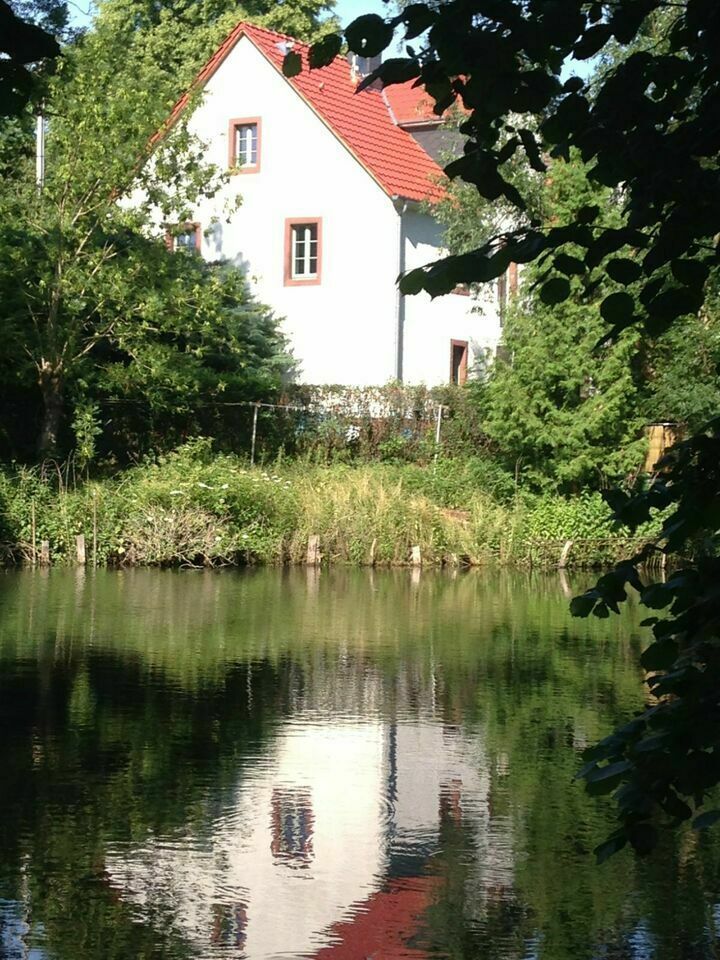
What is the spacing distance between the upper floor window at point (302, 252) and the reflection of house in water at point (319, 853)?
3135 cm

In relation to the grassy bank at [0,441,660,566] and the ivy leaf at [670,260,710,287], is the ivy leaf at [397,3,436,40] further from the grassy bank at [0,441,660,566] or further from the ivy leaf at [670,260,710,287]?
the grassy bank at [0,441,660,566]

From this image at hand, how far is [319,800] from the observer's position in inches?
375

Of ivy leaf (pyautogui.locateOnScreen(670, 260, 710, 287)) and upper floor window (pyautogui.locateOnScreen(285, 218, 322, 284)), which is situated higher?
upper floor window (pyautogui.locateOnScreen(285, 218, 322, 284))

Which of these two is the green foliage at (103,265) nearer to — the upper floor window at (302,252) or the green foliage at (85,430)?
the green foliage at (85,430)

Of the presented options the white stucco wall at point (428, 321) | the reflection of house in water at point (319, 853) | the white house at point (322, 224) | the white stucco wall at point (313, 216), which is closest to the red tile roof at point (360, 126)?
the white house at point (322, 224)

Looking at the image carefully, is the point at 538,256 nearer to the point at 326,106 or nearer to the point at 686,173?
the point at 686,173

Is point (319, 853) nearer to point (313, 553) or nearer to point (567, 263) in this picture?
point (567, 263)

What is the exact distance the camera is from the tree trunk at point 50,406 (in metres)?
30.9

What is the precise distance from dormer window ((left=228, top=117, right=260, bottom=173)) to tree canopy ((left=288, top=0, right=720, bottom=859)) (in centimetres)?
3890

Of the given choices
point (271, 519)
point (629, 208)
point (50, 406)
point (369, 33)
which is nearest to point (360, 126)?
point (50, 406)

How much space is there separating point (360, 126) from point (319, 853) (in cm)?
3719

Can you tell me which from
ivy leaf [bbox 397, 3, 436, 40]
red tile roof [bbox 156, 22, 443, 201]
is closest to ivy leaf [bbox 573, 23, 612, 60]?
ivy leaf [bbox 397, 3, 436, 40]

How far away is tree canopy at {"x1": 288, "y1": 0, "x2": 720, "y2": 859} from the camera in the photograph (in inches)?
159

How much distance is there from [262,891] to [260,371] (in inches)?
1182
